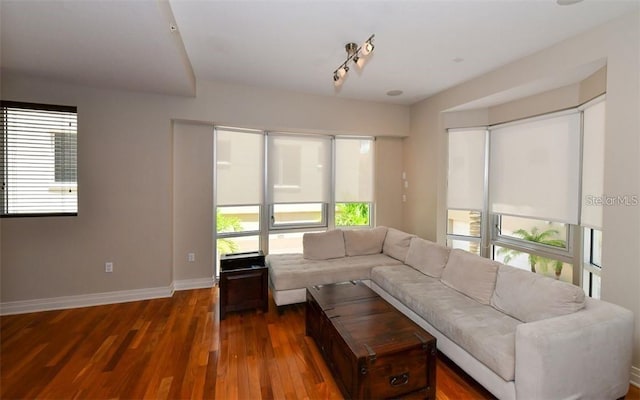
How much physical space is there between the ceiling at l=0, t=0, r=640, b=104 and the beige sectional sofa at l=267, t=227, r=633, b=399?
214 cm

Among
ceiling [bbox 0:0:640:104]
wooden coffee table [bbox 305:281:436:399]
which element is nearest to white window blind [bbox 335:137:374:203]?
ceiling [bbox 0:0:640:104]

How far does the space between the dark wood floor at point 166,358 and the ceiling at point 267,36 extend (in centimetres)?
267

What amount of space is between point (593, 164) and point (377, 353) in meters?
2.90

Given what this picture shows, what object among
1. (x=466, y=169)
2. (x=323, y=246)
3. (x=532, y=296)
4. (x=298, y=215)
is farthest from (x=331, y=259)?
(x=466, y=169)

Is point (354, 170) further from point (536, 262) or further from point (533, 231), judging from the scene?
point (536, 262)

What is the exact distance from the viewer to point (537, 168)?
3.46m

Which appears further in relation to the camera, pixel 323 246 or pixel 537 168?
pixel 323 246

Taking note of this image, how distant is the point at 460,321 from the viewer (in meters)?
2.19

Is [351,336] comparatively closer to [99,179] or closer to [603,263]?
[603,263]

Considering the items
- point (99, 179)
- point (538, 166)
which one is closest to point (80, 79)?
point (99, 179)

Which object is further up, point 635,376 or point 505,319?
point 505,319

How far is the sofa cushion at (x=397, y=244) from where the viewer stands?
383cm

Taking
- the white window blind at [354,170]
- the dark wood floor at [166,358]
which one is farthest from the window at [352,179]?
the dark wood floor at [166,358]

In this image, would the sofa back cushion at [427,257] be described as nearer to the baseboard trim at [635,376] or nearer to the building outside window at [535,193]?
the building outside window at [535,193]
